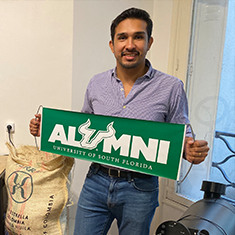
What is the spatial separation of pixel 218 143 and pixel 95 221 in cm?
109

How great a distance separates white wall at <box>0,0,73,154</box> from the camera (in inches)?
68.9

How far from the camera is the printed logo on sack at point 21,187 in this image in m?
1.31

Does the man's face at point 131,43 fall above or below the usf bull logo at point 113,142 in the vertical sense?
above

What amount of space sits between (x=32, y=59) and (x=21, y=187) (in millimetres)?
949

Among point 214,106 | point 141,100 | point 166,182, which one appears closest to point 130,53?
point 141,100

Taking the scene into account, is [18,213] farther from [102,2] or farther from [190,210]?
[102,2]

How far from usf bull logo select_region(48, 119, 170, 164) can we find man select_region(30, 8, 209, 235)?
0.09 m

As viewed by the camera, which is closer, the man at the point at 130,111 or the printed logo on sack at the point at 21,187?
the man at the point at 130,111

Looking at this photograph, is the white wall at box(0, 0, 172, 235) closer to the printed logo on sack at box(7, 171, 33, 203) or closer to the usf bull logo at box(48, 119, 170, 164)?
the printed logo on sack at box(7, 171, 33, 203)

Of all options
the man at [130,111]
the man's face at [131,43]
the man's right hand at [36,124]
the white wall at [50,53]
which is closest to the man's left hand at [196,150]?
the man at [130,111]

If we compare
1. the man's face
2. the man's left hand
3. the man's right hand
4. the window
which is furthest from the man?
the window

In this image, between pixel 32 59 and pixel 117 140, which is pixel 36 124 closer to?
pixel 117 140

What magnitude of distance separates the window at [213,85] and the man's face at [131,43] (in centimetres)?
84

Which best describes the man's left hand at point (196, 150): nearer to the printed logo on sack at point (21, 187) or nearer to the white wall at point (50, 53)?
the printed logo on sack at point (21, 187)
